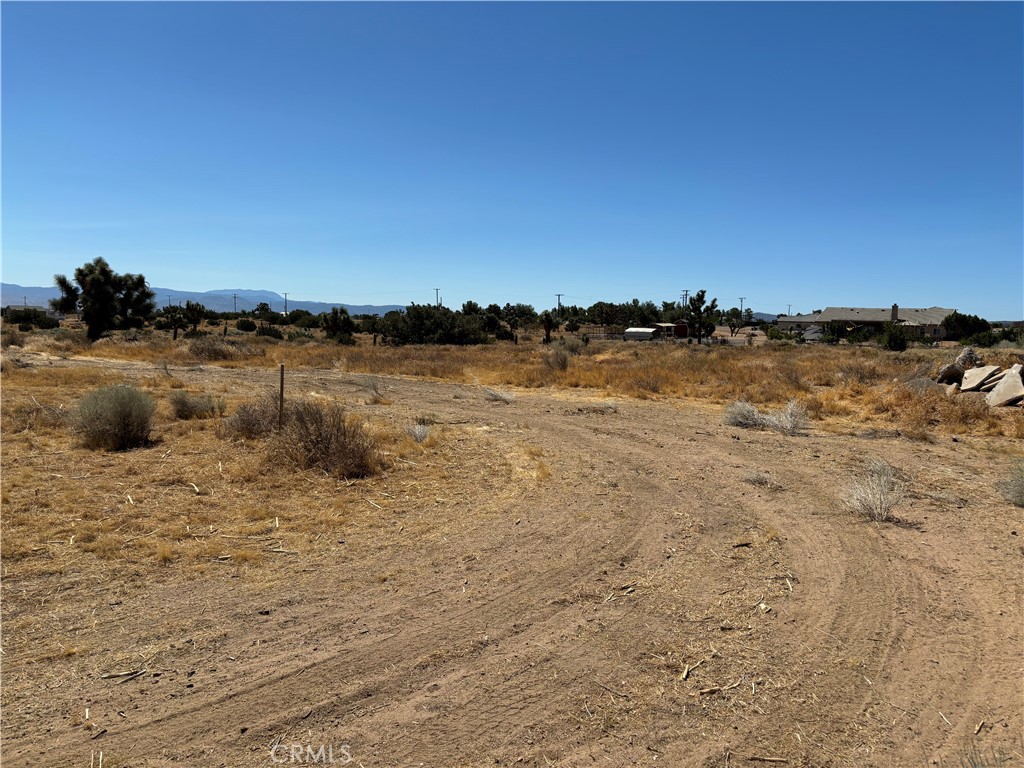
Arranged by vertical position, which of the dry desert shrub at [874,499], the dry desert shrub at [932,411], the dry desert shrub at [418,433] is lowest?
the dry desert shrub at [418,433]

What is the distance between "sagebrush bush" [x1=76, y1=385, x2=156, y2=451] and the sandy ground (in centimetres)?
462

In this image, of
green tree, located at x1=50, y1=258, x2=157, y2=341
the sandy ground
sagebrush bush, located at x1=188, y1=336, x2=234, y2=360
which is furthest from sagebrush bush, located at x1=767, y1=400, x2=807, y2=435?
green tree, located at x1=50, y1=258, x2=157, y2=341

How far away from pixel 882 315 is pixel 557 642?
353 ft

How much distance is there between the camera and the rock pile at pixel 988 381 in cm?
1541

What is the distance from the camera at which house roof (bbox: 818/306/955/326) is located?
296 ft

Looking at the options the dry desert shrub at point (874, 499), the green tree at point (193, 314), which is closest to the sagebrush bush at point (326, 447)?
the dry desert shrub at point (874, 499)

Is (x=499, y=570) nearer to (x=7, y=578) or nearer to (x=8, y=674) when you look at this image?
(x=8, y=674)

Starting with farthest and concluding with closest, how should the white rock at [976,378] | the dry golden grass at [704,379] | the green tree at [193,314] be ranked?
→ the green tree at [193,314], the white rock at [976,378], the dry golden grass at [704,379]

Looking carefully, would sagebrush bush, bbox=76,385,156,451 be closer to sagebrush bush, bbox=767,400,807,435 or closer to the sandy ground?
the sandy ground

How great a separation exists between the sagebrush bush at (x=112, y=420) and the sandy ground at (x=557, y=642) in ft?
15.1

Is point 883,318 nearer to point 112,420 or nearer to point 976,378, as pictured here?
point 976,378

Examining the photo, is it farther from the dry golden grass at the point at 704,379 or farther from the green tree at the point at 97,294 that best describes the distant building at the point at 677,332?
the green tree at the point at 97,294

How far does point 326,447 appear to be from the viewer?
9336 mm

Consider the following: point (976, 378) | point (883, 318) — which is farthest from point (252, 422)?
point (883, 318)
